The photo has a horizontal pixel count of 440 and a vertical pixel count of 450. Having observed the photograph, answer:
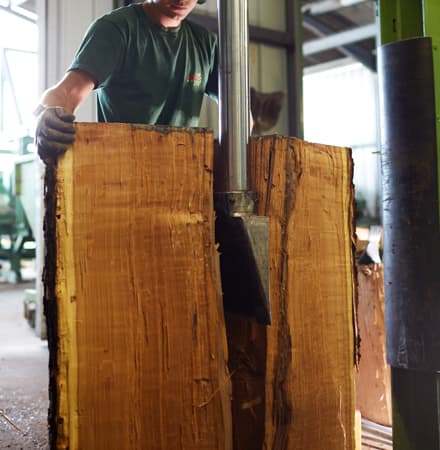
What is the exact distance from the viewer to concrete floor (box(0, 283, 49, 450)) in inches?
74.7

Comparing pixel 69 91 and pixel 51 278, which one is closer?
pixel 51 278

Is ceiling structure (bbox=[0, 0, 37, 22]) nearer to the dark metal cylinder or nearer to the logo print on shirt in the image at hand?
the logo print on shirt

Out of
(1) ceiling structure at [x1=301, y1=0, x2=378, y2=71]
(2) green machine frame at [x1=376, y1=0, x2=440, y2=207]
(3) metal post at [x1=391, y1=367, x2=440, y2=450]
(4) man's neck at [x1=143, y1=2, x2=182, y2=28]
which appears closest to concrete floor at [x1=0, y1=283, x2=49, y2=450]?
(3) metal post at [x1=391, y1=367, x2=440, y2=450]

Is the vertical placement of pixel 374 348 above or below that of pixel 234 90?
below

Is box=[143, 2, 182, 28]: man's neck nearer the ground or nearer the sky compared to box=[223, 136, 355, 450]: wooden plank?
nearer the sky

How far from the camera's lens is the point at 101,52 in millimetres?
1328

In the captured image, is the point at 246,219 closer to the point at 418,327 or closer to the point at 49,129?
the point at 49,129

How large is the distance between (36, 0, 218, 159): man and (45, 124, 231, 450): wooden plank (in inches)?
12.9

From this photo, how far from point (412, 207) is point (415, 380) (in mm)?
483

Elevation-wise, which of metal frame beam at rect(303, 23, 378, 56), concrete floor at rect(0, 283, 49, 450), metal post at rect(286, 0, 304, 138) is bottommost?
concrete floor at rect(0, 283, 49, 450)

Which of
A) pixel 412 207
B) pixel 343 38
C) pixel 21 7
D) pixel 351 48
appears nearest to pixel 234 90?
pixel 412 207

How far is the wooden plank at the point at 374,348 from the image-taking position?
2.18 metres

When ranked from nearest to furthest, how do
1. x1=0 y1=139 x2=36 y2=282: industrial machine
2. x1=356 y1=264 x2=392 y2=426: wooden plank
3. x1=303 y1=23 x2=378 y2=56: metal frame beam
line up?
1. x1=356 y1=264 x2=392 y2=426: wooden plank
2. x1=0 y1=139 x2=36 y2=282: industrial machine
3. x1=303 y1=23 x2=378 y2=56: metal frame beam

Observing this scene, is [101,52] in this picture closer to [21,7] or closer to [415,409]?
[415,409]
